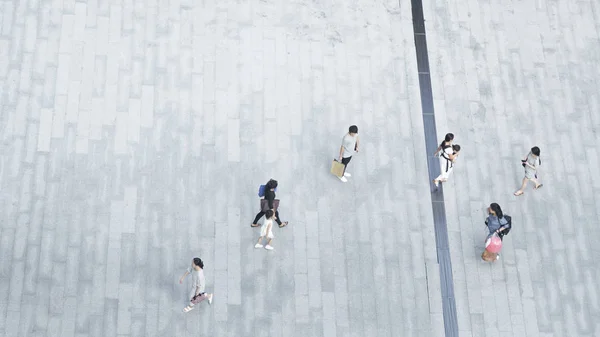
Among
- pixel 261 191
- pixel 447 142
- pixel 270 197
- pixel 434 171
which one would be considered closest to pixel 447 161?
pixel 447 142

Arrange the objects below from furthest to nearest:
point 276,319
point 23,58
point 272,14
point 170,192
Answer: point 272,14, point 23,58, point 170,192, point 276,319

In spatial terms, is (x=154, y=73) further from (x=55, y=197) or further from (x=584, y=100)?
(x=584, y=100)

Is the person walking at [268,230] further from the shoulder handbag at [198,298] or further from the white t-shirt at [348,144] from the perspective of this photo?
the white t-shirt at [348,144]

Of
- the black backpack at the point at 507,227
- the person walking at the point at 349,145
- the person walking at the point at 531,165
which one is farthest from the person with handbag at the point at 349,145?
the person walking at the point at 531,165

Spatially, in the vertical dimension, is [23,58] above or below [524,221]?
above

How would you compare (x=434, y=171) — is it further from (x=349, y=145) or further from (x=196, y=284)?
(x=196, y=284)

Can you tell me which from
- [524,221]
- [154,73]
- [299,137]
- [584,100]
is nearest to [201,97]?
[154,73]

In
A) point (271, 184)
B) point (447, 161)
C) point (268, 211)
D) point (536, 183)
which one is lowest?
point (268, 211)
